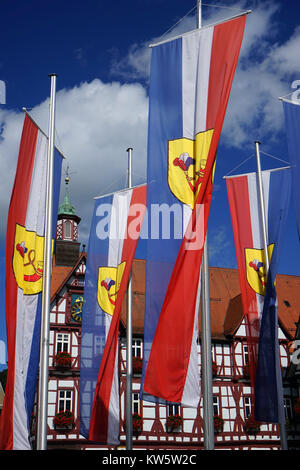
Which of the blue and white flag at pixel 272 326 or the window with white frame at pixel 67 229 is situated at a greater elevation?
the window with white frame at pixel 67 229

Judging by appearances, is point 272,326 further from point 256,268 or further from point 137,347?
point 137,347

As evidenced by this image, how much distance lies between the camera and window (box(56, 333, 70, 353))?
92.6ft

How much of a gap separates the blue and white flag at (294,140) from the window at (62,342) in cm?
1973

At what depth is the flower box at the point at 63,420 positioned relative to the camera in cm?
2597

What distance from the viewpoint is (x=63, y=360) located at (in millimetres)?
27406

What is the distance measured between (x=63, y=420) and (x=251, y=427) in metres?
10.5

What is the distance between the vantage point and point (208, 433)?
346 inches

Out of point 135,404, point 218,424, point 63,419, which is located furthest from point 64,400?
point 218,424

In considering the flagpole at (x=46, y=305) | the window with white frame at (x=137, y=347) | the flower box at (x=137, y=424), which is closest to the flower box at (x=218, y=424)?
the flower box at (x=137, y=424)

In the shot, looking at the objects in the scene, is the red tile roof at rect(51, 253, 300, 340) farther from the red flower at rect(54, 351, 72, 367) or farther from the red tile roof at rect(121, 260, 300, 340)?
the red flower at rect(54, 351, 72, 367)

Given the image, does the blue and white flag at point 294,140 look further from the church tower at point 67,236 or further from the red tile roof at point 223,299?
the church tower at point 67,236

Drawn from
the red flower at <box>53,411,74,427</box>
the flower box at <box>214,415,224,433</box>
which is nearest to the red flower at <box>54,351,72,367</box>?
the red flower at <box>53,411,74,427</box>

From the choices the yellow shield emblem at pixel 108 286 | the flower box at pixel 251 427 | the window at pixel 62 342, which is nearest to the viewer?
the yellow shield emblem at pixel 108 286
